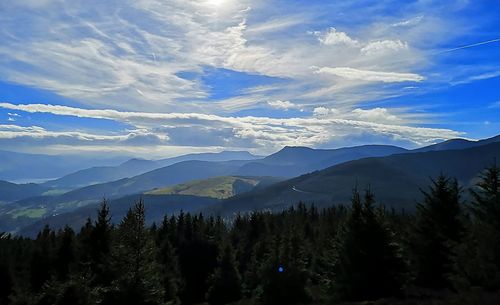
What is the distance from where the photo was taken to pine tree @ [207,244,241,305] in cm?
4109

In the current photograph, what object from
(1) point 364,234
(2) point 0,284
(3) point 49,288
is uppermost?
(1) point 364,234

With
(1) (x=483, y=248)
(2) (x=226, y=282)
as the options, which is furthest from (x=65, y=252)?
(1) (x=483, y=248)

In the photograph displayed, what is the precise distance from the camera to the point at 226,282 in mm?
41500

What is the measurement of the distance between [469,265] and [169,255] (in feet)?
128

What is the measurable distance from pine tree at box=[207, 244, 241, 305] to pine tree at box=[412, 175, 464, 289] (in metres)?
18.9

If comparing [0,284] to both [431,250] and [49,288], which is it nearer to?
[49,288]

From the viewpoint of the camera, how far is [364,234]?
2448 cm

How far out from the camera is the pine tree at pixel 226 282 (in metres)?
41.1

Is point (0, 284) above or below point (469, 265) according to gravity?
below

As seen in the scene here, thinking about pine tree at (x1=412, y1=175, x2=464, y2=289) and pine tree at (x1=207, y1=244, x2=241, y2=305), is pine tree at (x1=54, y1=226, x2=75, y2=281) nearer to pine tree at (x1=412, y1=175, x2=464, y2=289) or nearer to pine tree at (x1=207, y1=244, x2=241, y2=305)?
pine tree at (x1=207, y1=244, x2=241, y2=305)

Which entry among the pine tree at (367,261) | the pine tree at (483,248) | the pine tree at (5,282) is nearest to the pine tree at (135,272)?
the pine tree at (367,261)

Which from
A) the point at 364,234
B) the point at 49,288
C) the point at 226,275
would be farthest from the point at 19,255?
the point at 364,234

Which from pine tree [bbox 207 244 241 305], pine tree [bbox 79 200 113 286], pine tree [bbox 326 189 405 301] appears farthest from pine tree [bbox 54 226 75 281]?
pine tree [bbox 326 189 405 301]

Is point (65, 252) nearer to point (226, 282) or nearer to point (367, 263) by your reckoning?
point (226, 282)
